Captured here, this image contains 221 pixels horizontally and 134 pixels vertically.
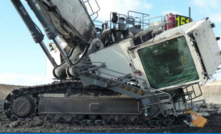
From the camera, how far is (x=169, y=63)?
8.58 m

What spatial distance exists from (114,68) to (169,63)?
1.77 m

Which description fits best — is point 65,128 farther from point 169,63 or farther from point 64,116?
point 169,63

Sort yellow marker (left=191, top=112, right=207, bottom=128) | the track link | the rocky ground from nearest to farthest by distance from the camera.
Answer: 1. the rocky ground
2. yellow marker (left=191, top=112, right=207, bottom=128)
3. the track link

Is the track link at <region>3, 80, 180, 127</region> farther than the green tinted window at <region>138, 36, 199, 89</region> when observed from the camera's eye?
Yes

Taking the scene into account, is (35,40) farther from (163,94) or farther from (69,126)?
(163,94)

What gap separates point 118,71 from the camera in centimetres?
923

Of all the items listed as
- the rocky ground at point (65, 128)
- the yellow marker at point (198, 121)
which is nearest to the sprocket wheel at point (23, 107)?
the rocky ground at point (65, 128)

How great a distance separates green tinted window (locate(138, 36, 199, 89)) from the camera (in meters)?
8.28

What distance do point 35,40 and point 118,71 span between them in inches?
110

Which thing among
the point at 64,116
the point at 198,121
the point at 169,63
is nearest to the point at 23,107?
the point at 64,116

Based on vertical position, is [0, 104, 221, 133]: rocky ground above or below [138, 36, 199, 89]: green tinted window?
below

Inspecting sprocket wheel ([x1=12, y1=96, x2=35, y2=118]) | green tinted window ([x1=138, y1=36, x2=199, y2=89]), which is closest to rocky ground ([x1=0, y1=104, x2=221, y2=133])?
sprocket wheel ([x1=12, y1=96, x2=35, y2=118])

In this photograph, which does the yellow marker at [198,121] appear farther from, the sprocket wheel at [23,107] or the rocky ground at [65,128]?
the sprocket wheel at [23,107]

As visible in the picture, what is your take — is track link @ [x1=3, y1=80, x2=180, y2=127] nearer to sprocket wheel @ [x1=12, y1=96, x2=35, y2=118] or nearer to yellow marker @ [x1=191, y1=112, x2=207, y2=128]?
sprocket wheel @ [x1=12, y1=96, x2=35, y2=118]
